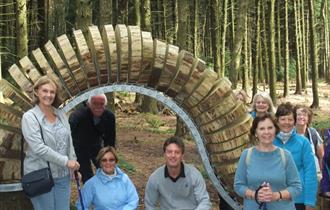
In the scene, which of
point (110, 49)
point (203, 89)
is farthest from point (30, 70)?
point (203, 89)

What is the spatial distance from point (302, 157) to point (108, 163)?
1.87 metres

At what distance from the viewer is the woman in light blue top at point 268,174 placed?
3.71 metres

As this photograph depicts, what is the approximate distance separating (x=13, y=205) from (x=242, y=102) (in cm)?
292

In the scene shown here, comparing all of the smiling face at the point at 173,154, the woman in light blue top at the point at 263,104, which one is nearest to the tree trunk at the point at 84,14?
the woman in light blue top at the point at 263,104

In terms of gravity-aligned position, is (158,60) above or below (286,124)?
above

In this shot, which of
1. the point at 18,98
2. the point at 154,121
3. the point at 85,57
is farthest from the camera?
the point at 154,121

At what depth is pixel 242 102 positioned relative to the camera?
18.8 feet

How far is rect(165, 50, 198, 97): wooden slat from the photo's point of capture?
5.37m

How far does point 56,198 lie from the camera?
14.5ft

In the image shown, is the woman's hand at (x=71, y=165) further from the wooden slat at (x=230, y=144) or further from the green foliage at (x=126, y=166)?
the green foliage at (x=126, y=166)

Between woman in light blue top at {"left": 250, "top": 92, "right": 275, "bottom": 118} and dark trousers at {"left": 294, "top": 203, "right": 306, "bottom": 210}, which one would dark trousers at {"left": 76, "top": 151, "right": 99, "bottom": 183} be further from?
dark trousers at {"left": 294, "top": 203, "right": 306, "bottom": 210}

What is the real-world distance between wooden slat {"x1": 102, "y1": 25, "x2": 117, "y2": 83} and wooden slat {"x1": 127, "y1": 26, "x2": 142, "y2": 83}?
0.56 feet

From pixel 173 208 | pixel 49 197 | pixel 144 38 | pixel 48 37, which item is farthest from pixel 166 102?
pixel 48 37

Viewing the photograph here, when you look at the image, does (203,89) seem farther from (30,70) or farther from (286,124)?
(30,70)
